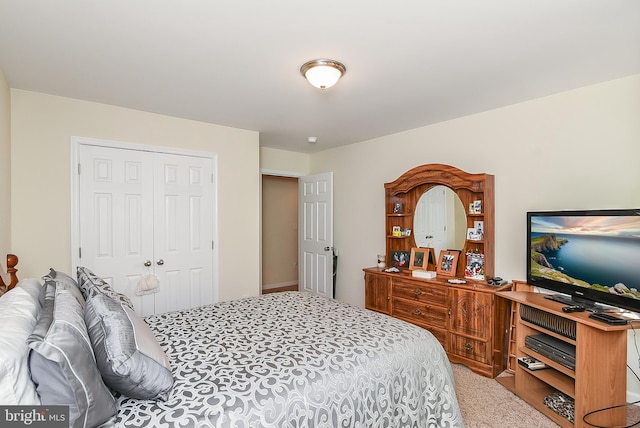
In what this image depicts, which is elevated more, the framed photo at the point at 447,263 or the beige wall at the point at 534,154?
the beige wall at the point at 534,154

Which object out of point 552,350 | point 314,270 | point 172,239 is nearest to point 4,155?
point 172,239

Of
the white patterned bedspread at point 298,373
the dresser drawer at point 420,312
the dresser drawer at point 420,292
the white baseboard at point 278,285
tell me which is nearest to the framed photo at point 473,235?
the dresser drawer at point 420,292

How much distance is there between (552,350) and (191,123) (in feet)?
12.9

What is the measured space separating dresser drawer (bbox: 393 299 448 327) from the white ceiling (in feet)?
6.52

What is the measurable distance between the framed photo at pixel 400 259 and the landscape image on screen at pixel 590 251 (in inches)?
55.4

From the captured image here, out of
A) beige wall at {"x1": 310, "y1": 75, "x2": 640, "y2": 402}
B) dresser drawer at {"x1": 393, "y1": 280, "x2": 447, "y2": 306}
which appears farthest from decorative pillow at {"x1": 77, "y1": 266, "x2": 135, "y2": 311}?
beige wall at {"x1": 310, "y1": 75, "x2": 640, "y2": 402}

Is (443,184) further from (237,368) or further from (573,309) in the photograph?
(237,368)

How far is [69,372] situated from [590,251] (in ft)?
9.86

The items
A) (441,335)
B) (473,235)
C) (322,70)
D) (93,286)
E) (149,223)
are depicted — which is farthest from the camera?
(149,223)

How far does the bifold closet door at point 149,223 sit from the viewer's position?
3164mm

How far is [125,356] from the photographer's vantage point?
48.1 inches

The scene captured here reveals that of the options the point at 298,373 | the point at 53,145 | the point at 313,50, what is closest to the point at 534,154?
the point at 313,50

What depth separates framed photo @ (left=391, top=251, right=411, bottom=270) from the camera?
396cm

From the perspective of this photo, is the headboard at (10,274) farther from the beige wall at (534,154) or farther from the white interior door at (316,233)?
the beige wall at (534,154)
